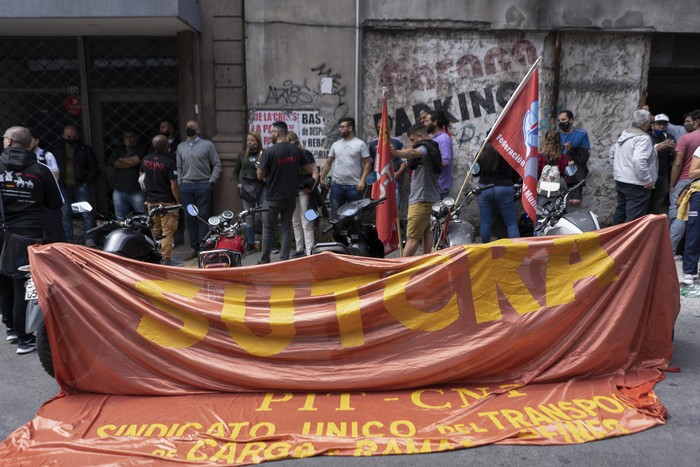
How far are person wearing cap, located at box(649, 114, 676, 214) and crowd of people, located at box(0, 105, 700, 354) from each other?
1 centimetres

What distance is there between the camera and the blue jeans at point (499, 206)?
7238 millimetres

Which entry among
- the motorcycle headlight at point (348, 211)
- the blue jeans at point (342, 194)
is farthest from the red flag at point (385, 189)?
the blue jeans at point (342, 194)

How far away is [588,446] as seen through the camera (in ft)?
11.7

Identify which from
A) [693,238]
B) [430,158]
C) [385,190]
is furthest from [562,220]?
[385,190]

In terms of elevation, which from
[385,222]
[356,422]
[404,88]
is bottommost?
[356,422]

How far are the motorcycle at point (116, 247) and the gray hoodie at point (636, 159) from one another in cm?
568

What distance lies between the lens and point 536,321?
4.32 meters

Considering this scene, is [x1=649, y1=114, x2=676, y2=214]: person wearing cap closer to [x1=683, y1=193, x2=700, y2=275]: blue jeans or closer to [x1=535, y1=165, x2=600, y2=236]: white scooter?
[x1=683, y1=193, x2=700, y2=275]: blue jeans

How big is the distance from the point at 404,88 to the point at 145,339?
6.63 m

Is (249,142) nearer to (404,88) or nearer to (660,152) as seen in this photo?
(404,88)

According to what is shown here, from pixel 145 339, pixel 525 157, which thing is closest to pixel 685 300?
pixel 525 157

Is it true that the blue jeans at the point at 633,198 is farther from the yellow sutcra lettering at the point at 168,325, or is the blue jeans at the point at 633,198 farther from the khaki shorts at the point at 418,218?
the yellow sutcra lettering at the point at 168,325

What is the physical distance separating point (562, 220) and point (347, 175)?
11.6 ft

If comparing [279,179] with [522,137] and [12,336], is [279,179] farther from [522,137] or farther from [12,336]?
[12,336]
